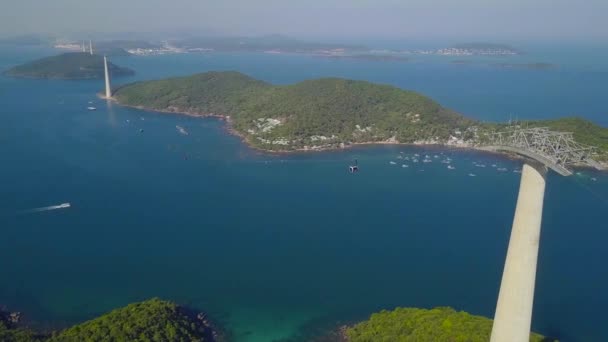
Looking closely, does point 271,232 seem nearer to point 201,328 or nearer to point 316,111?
point 201,328

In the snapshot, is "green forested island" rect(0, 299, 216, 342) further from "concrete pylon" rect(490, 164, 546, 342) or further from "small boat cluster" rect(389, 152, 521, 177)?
"small boat cluster" rect(389, 152, 521, 177)

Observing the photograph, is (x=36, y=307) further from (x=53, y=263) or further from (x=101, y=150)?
(x=101, y=150)

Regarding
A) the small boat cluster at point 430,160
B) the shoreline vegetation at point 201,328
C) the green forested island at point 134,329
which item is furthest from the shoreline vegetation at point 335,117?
the green forested island at point 134,329

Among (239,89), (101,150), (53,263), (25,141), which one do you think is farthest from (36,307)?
(239,89)

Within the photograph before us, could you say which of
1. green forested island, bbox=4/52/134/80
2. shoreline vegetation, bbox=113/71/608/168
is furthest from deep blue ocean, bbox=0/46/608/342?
green forested island, bbox=4/52/134/80

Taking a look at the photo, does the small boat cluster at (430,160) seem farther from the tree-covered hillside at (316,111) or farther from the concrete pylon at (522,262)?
the concrete pylon at (522,262)

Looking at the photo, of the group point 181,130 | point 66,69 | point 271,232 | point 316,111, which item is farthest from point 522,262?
point 66,69
